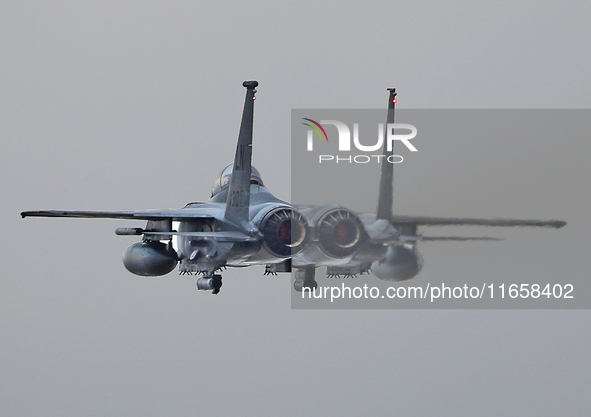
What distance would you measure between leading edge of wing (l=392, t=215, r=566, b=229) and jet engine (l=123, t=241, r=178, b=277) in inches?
384

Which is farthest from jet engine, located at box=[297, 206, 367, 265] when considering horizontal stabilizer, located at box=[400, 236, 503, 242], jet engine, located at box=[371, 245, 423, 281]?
horizontal stabilizer, located at box=[400, 236, 503, 242]

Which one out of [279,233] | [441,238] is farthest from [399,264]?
[279,233]

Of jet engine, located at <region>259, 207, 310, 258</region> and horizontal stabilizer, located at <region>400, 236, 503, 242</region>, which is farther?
jet engine, located at <region>259, 207, 310, 258</region>

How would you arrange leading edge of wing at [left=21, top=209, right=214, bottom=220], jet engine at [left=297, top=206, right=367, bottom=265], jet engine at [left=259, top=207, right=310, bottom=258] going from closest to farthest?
jet engine at [left=297, top=206, right=367, bottom=265] < jet engine at [left=259, top=207, right=310, bottom=258] < leading edge of wing at [left=21, top=209, right=214, bottom=220]

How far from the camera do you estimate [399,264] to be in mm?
30812

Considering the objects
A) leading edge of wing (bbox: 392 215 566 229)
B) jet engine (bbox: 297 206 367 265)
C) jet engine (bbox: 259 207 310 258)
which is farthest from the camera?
jet engine (bbox: 259 207 310 258)

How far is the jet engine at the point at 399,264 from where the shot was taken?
1203 inches

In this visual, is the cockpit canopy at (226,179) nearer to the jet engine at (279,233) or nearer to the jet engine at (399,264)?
the jet engine at (279,233)

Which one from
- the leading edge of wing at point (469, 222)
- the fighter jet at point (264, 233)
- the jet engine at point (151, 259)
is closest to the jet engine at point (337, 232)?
the fighter jet at point (264, 233)

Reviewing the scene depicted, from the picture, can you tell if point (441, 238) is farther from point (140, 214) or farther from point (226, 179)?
point (140, 214)

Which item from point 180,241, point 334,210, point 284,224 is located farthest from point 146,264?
point 334,210

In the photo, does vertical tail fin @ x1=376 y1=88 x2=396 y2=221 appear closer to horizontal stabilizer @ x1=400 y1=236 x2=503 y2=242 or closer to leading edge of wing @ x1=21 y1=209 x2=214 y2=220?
horizontal stabilizer @ x1=400 y1=236 x2=503 y2=242

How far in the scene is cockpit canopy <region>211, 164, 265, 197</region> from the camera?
122 ft

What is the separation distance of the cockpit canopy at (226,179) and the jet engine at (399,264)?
6.66 meters
